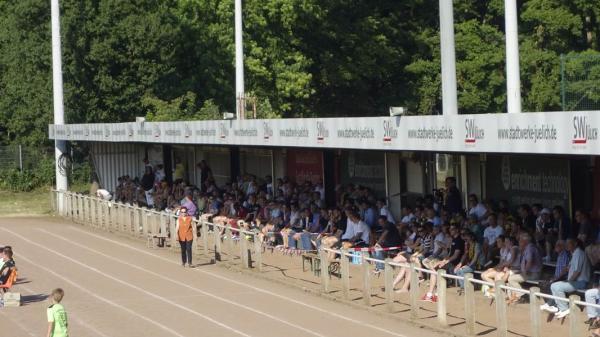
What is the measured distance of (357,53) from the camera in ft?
176

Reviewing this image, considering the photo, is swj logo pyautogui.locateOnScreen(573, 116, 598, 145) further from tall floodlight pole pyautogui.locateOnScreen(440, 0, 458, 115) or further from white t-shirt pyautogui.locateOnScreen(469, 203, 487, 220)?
tall floodlight pole pyautogui.locateOnScreen(440, 0, 458, 115)

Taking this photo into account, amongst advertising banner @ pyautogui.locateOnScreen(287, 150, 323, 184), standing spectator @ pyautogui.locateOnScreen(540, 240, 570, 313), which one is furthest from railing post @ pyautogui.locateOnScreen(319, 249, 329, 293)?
advertising banner @ pyautogui.locateOnScreen(287, 150, 323, 184)

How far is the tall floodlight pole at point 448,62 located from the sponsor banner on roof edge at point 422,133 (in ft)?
5.00

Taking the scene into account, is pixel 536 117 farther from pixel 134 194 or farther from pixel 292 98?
pixel 292 98

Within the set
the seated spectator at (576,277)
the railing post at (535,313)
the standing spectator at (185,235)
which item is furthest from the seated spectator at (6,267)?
the railing post at (535,313)

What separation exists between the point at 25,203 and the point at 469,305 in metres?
31.2

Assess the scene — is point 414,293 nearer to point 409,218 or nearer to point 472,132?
point 472,132

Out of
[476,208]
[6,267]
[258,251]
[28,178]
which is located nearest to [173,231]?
[258,251]

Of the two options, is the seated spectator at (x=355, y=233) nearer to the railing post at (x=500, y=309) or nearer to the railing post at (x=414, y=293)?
the railing post at (x=414, y=293)

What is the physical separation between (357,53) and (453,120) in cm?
3563

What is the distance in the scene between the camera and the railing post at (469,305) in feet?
53.1

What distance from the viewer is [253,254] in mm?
25016

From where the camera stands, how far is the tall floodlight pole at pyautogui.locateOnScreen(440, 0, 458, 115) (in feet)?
70.3

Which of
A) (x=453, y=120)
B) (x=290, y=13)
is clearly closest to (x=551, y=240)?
(x=453, y=120)
